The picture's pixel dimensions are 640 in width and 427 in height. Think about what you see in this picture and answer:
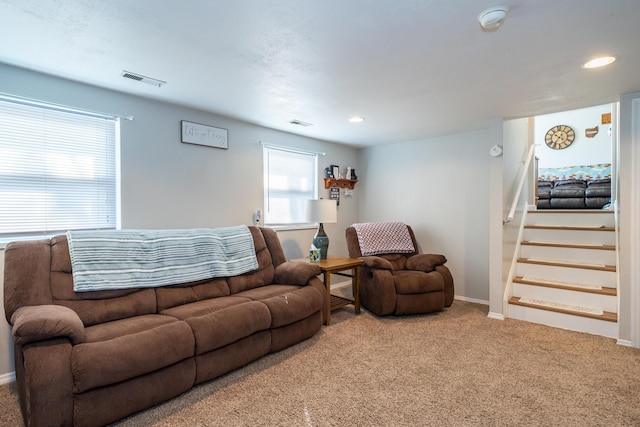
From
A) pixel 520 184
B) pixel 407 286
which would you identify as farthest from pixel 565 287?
pixel 407 286

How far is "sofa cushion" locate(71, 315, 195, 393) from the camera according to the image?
64.6 inches

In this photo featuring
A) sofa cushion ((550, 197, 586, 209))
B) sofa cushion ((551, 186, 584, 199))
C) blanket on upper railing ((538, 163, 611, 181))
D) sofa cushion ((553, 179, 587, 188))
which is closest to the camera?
sofa cushion ((550, 197, 586, 209))

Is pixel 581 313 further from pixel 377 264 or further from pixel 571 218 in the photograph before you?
pixel 377 264

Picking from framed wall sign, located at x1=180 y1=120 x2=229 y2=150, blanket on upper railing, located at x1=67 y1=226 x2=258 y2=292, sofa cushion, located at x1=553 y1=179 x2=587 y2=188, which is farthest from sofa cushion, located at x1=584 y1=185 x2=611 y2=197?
framed wall sign, located at x1=180 y1=120 x2=229 y2=150

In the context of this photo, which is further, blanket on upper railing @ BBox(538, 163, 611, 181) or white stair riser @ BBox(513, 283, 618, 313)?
blanket on upper railing @ BBox(538, 163, 611, 181)

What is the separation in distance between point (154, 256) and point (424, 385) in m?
2.14

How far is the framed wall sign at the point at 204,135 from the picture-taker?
3153 millimetres

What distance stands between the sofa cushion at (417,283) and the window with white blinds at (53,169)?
2727mm

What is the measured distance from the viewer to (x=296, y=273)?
10.0 ft

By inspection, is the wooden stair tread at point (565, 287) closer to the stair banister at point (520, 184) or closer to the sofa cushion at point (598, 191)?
the stair banister at point (520, 184)

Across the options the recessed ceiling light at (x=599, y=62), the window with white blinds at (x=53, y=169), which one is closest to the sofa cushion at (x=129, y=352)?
the window with white blinds at (x=53, y=169)

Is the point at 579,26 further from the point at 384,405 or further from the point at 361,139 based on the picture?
the point at 361,139

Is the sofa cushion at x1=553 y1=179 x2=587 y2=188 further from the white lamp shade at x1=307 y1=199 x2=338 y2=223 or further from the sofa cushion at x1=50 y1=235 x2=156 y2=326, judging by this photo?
the sofa cushion at x1=50 y1=235 x2=156 y2=326

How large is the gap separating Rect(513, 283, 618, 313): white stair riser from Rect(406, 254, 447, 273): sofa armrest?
0.82 meters
